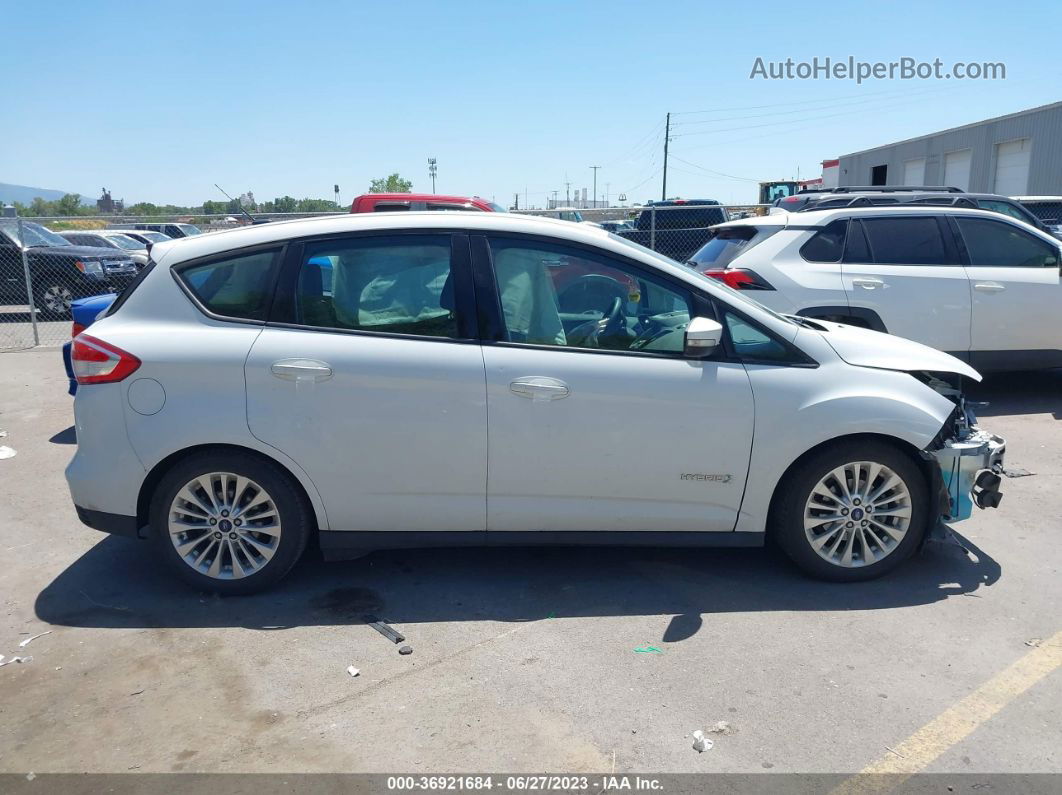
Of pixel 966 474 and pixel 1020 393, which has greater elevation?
pixel 966 474

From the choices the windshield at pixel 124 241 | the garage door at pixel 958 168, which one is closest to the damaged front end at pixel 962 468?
the windshield at pixel 124 241

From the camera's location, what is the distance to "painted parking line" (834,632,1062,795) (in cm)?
298

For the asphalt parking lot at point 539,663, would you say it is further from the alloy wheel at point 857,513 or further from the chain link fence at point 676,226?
the chain link fence at point 676,226

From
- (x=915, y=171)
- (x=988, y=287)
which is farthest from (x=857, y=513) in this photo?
(x=915, y=171)

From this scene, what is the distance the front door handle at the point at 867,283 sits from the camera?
7832 millimetres

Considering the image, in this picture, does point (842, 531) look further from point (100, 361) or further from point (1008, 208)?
point (1008, 208)

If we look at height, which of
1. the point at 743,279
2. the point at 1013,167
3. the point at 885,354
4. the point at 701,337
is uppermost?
the point at 1013,167

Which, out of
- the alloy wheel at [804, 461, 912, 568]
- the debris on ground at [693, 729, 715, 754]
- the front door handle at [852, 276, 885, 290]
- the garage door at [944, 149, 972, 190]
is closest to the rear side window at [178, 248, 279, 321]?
the debris on ground at [693, 729, 715, 754]

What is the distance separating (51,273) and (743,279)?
13432 mm

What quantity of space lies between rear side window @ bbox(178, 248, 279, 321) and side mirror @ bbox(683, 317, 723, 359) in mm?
2101

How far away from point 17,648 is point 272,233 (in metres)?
2.30

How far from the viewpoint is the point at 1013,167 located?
117 ft

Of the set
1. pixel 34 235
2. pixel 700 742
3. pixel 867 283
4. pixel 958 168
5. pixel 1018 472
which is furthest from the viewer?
pixel 958 168

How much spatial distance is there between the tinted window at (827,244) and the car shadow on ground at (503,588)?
140 inches
